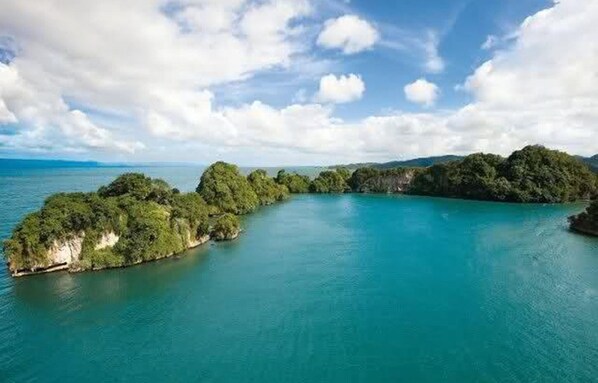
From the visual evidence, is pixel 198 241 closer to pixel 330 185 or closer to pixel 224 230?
pixel 224 230

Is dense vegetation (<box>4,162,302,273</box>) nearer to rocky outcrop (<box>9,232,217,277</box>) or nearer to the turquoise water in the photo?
rocky outcrop (<box>9,232,217,277</box>)

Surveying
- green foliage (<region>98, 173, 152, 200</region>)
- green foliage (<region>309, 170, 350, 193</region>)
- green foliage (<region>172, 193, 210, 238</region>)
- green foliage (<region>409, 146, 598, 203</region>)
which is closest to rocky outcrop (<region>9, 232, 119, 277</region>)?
green foliage (<region>98, 173, 152, 200</region>)

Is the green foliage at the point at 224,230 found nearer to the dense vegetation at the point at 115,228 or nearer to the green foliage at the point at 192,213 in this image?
the dense vegetation at the point at 115,228

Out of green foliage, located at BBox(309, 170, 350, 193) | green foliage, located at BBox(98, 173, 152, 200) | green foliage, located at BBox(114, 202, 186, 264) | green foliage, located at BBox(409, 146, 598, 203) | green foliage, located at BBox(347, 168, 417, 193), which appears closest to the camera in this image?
green foliage, located at BBox(114, 202, 186, 264)

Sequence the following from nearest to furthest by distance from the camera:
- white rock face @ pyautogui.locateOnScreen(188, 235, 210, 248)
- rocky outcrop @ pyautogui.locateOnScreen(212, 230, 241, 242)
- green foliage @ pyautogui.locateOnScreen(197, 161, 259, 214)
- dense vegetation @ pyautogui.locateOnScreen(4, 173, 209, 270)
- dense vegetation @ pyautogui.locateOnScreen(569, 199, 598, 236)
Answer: dense vegetation @ pyautogui.locateOnScreen(4, 173, 209, 270) < white rock face @ pyautogui.locateOnScreen(188, 235, 210, 248) < rocky outcrop @ pyautogui.locateOnScreen(212, 230, 241, 242) < dense vegetation @ pyautogui.locateOnScreen(569, 199, 598, 236) < green foliage @ pyautogui.locateOnScreen(197, 161, 259, 214)

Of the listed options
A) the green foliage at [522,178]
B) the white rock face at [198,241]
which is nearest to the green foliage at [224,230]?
the white rock face at [198,241]

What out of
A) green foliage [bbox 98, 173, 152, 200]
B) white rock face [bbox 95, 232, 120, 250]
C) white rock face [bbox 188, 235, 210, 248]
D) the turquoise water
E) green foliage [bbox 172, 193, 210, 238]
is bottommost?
the turquoise water

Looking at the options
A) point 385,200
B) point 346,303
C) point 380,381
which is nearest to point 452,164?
point 385,200
